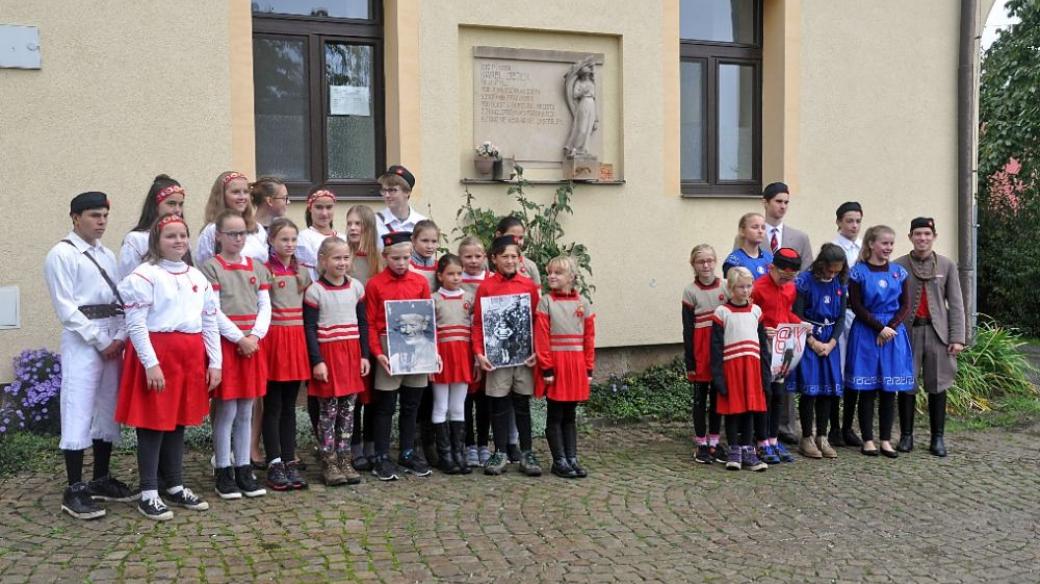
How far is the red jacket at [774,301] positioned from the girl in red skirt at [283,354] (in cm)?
317

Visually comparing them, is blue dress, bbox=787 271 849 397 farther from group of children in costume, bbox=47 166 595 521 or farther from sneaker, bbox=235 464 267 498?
sneaker, bbox=235 464 267 498

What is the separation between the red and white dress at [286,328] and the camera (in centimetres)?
607

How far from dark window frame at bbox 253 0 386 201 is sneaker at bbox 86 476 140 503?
10.9ft

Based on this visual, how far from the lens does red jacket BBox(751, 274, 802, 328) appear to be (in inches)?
284

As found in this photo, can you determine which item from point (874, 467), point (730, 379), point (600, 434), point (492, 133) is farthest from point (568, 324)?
point (492, 133)

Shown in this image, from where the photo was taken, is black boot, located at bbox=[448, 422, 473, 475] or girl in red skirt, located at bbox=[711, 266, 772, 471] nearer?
black boot, located at bbox=[448, 422, 473, 475]

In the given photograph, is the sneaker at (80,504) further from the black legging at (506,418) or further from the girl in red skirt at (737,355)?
the girl in red skirt at (737,355)

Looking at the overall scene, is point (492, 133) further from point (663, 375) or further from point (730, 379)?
point (730, 379)

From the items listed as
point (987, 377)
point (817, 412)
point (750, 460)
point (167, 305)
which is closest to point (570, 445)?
point (750, 460)

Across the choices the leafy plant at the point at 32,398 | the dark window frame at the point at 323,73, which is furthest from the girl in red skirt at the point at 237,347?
the dark window frame at the point at 323,73

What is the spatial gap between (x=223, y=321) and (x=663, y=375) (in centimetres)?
486

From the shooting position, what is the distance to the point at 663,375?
9.52 m

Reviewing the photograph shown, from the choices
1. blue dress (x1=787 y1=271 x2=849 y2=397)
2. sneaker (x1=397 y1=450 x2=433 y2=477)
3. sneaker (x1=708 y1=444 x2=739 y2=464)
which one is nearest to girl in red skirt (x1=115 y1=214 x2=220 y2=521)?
sneaker (x1=397 y1=450 x2=433 y2=477)

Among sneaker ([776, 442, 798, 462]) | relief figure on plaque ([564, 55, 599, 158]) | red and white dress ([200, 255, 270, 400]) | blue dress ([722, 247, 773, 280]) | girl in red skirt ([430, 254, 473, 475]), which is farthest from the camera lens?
relief figure on plaque ([564, 55, 599, 158])
